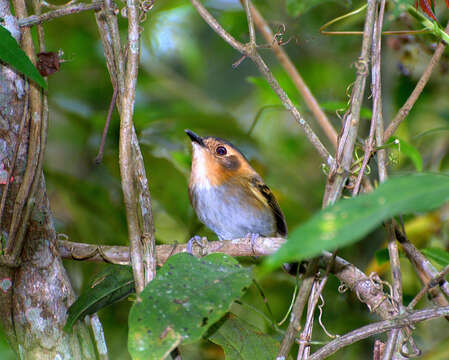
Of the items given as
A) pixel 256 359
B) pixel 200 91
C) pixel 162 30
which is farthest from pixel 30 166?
pixel 200 91

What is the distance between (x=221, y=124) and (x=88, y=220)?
3.98 ft

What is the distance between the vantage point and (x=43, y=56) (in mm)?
2197

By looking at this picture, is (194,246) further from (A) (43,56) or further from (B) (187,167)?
(B) (187,167)

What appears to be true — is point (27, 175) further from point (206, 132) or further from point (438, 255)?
point (206, 132)

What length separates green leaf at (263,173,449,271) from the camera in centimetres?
98

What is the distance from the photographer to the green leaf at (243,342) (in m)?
2.05

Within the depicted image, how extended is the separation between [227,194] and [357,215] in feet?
9.20

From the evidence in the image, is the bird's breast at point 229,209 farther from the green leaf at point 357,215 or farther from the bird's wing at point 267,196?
the green leaf at point 357,215

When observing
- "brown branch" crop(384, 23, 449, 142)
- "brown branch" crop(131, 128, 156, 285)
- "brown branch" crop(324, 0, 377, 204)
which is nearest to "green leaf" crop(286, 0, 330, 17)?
"brown branch" crop(324, 0, 377, 204)

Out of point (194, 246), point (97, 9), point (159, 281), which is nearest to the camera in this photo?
point (159, 281)

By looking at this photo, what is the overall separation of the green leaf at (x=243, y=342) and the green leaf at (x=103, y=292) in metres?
0.40

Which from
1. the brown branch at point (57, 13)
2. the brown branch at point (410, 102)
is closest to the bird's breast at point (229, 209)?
the brown branch at point (410, 102)

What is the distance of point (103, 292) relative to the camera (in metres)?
2.10

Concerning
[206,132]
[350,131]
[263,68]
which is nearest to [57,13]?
[263,68]
